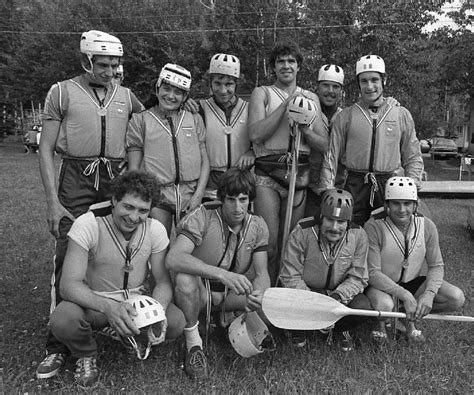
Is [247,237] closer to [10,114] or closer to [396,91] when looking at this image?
[396,91]

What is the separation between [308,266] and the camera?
4770 millimetres

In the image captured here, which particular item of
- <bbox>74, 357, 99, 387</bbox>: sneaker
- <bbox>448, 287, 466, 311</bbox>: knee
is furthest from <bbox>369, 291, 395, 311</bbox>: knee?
<bbox>74, 357, 99, 387</bbox>: sneaker

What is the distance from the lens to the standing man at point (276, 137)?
5027mm

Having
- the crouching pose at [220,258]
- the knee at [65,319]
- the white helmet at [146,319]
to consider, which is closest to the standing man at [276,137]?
the crouching pose at [220,258]

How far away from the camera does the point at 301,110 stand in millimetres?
4656

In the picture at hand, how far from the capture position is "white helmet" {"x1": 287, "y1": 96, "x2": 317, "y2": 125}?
4.66 metres

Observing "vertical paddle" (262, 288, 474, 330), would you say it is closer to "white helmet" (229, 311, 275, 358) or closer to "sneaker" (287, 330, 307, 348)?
"white helmet" (229, 311, 275, 358)

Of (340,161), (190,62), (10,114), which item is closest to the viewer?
(340,161)

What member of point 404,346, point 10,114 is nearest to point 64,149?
point 404,346

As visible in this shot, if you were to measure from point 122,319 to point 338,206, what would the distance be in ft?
6.72

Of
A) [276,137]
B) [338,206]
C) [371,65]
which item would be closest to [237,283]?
[338,206]

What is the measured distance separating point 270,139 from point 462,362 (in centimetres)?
267

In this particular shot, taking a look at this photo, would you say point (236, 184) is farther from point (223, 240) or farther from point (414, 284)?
point (414, 284)

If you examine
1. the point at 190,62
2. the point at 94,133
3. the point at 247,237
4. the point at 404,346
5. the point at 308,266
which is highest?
the point at 190,62
